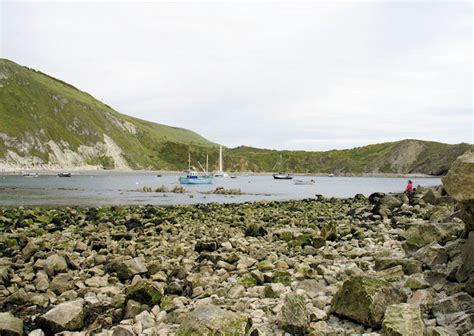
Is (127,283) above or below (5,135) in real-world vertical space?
below

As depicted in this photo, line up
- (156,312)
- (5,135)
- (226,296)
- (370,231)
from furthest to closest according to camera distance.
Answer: (5,135) → (370,231) → (226,296) → (156,312)

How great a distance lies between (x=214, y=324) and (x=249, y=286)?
3787 mm

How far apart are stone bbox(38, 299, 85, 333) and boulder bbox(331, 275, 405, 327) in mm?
5790

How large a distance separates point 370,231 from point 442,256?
360 inches

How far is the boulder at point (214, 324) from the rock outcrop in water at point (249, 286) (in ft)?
0.07

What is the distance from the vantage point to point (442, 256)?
1108 centimetres

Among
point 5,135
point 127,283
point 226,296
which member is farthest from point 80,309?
point 5,135

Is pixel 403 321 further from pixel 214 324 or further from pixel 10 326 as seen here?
pixel 10 326

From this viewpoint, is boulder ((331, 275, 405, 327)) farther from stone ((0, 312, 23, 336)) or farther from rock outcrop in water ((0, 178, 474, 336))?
stone ((0, 312, 23, 336))

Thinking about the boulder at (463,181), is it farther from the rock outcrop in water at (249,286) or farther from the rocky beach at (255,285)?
the rock outcrop in water at (249,286)

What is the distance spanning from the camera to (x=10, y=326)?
28.3 feet

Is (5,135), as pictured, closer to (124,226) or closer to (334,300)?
(124,226)

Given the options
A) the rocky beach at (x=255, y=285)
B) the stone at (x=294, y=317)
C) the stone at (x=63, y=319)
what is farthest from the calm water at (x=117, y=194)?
the stone at (x=294, y=317)

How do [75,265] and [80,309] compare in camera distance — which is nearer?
[80,309]
